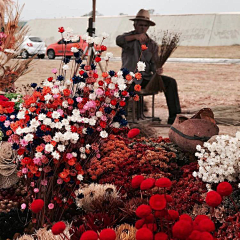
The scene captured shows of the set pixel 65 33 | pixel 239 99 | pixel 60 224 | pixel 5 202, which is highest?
pixel 65 33

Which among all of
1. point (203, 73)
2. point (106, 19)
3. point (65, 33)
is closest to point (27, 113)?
point (65, 33)

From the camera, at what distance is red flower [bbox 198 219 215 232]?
114 cm

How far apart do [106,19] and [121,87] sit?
28.4m

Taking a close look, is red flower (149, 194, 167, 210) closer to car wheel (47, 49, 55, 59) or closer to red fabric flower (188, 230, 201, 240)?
red fabric flower (188, 230, 201, 240)

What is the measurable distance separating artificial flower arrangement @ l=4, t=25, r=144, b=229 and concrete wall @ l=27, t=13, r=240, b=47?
74.9ft

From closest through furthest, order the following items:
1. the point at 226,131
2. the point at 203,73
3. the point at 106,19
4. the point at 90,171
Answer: the point at 90,171 < the point at 226,131 < the point at 203,73 < the point at 106,19

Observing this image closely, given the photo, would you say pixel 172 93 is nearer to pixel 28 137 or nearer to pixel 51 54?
pixel 28 137

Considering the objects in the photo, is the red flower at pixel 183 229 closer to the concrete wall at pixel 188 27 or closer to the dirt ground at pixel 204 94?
the dirt ground at pixel 204 94

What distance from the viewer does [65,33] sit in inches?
74.9

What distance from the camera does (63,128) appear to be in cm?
181

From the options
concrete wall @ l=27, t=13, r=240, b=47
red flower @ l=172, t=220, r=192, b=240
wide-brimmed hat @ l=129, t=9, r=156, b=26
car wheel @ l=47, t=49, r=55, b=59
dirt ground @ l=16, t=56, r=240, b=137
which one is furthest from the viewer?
concrete wall @ l=27, t=13, r=240, b=47

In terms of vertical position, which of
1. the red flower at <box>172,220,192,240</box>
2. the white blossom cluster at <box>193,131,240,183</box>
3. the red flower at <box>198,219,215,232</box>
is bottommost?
the white blossom cluster at <box>193,131,240,183</box>

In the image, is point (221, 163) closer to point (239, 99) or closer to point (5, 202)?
point (5, 202)

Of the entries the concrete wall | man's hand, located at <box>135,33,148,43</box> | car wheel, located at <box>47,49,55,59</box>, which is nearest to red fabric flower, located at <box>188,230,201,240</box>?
man's hand, located at <box>135,33,148,43</box>
